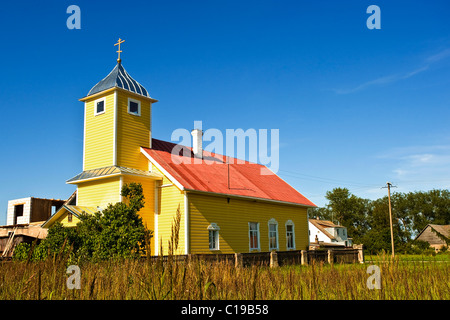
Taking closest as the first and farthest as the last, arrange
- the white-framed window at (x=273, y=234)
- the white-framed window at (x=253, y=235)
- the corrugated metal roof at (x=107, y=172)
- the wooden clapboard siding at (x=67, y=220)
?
the corrugated metal roof at (x=107, y=172)
the wooden clapboard siding at (x=67, y=220)
the white-framed window at (x=253, y=235)
the white-framed window at (x=273, y=234)

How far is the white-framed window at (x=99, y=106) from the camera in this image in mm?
21625

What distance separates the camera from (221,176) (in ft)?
80.4

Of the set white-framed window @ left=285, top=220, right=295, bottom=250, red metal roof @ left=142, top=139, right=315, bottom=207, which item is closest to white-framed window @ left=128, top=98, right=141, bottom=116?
red metal roof @ left=142, top=139, right=315, bottom=207

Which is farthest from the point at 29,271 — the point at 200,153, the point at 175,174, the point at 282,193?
the point at 282,193

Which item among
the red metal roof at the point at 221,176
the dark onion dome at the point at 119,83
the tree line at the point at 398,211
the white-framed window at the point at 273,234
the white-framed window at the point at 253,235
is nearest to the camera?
the red metal roof at the point at 221,176

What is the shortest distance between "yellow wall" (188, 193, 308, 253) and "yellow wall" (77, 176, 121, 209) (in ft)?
12.0

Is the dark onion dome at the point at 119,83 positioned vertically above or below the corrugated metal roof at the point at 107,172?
above

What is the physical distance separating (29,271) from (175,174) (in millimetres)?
14307

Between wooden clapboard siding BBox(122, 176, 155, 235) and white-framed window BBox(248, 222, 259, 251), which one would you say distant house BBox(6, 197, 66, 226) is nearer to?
wooden clapboard siding BBox(122, 176, 155, 235)

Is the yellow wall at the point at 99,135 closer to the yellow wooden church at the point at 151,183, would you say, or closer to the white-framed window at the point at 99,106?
the yellow wooden church at the point at 151,183

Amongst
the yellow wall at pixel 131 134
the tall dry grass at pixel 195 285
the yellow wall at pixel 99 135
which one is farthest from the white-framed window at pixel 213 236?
the tall dry grass at pixel 195 285

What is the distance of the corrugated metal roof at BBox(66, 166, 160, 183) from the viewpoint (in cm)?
1981

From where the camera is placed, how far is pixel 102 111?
70.9ft
